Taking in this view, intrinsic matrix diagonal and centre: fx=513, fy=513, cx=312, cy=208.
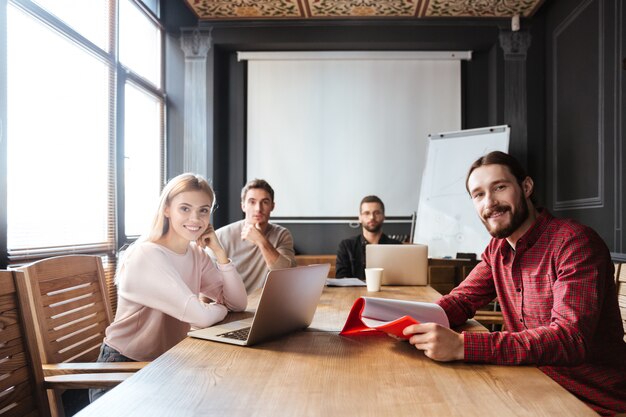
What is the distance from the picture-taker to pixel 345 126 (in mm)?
4859

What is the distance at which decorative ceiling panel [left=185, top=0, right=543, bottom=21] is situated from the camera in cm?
427

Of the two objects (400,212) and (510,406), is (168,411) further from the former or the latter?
(400,212)

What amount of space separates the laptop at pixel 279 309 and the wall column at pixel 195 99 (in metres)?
3.37

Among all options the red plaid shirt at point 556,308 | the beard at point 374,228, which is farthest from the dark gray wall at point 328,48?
the red plaid shirt at point 556,308

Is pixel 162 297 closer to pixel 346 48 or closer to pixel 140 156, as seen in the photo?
pixel 140 156

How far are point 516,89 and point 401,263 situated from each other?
290cm

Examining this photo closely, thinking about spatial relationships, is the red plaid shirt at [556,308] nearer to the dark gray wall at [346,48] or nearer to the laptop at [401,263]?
the laptop at [401,263]

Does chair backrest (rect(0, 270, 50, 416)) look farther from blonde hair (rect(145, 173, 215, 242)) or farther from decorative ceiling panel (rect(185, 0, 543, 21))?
decorative ceiling panel (rect(185, 0, 543, 21))

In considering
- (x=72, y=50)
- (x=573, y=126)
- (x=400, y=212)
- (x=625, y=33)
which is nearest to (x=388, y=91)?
(x=400, y=212)

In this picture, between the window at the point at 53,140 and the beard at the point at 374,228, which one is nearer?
the window at the point at 53,140

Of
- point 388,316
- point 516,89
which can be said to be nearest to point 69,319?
point 388,316

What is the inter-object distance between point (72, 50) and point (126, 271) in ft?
6.61

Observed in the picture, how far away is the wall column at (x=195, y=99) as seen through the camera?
15.2 ft

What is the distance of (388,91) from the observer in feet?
15.9
